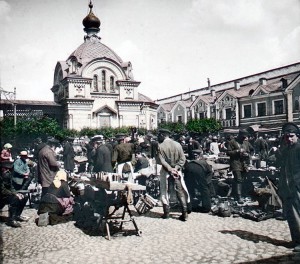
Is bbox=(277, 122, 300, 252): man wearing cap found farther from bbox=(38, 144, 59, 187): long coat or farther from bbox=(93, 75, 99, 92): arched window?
bbox=(93, 75, 99, 92): arched window

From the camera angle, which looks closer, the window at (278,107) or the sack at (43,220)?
the sack at (43,220)

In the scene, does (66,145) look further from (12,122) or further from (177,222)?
(12,122)

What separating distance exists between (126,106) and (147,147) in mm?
17305

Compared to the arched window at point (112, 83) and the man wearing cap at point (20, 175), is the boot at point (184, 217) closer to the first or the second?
the man wearing cap at point (20, 175)

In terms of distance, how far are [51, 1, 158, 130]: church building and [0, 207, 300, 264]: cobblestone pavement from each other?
23231 millimetres

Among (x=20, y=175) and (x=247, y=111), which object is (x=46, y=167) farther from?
(x=247, y=111)

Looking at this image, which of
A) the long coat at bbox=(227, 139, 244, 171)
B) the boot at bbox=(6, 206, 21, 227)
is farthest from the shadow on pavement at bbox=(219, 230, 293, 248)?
the boot at bbox=(6, 206, 21, 227)

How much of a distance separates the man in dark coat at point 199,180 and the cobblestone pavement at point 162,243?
2.57 feet

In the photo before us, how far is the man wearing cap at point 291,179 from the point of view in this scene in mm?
5148

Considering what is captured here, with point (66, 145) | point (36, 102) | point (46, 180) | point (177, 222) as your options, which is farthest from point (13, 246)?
point (36, 102)

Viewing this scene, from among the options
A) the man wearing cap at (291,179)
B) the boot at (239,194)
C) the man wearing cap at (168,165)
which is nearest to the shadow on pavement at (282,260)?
the man wearing cap at (291,179)

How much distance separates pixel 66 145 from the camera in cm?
1327

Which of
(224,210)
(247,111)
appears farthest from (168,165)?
(247,111)

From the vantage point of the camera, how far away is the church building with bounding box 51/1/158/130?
2970cm
